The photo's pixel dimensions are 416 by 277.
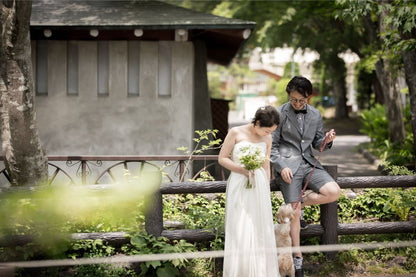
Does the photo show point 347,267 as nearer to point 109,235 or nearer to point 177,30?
point 109,235

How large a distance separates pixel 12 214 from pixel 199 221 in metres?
2.39

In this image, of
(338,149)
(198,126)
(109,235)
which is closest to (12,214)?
(109,235)

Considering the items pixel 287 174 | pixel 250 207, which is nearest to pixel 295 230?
pixel 287 174

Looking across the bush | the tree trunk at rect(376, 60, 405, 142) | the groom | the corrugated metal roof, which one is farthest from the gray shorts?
the tree trunk at rect(376, 60, 405, 142)

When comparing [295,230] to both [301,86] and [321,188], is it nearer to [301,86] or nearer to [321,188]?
[321,188]

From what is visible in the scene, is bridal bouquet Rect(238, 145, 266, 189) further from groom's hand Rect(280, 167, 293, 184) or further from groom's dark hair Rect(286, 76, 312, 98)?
groom's dark hair Rect(286, 76, 312, 98)

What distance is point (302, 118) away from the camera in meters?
6.64

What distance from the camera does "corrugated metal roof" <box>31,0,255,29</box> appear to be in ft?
39.4

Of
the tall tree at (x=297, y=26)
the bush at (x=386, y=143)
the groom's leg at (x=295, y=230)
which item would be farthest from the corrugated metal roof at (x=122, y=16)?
the tall tree at (x=297, y=26)

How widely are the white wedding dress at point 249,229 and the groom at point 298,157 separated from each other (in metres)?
0.40

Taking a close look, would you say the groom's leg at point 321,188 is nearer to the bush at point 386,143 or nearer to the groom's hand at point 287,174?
the groom's hand at point 287,174

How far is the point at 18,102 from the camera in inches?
321

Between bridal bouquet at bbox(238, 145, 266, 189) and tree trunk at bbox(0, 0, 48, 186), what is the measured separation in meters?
3.68

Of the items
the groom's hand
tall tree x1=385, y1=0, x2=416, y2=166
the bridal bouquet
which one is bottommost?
the groom's hand
